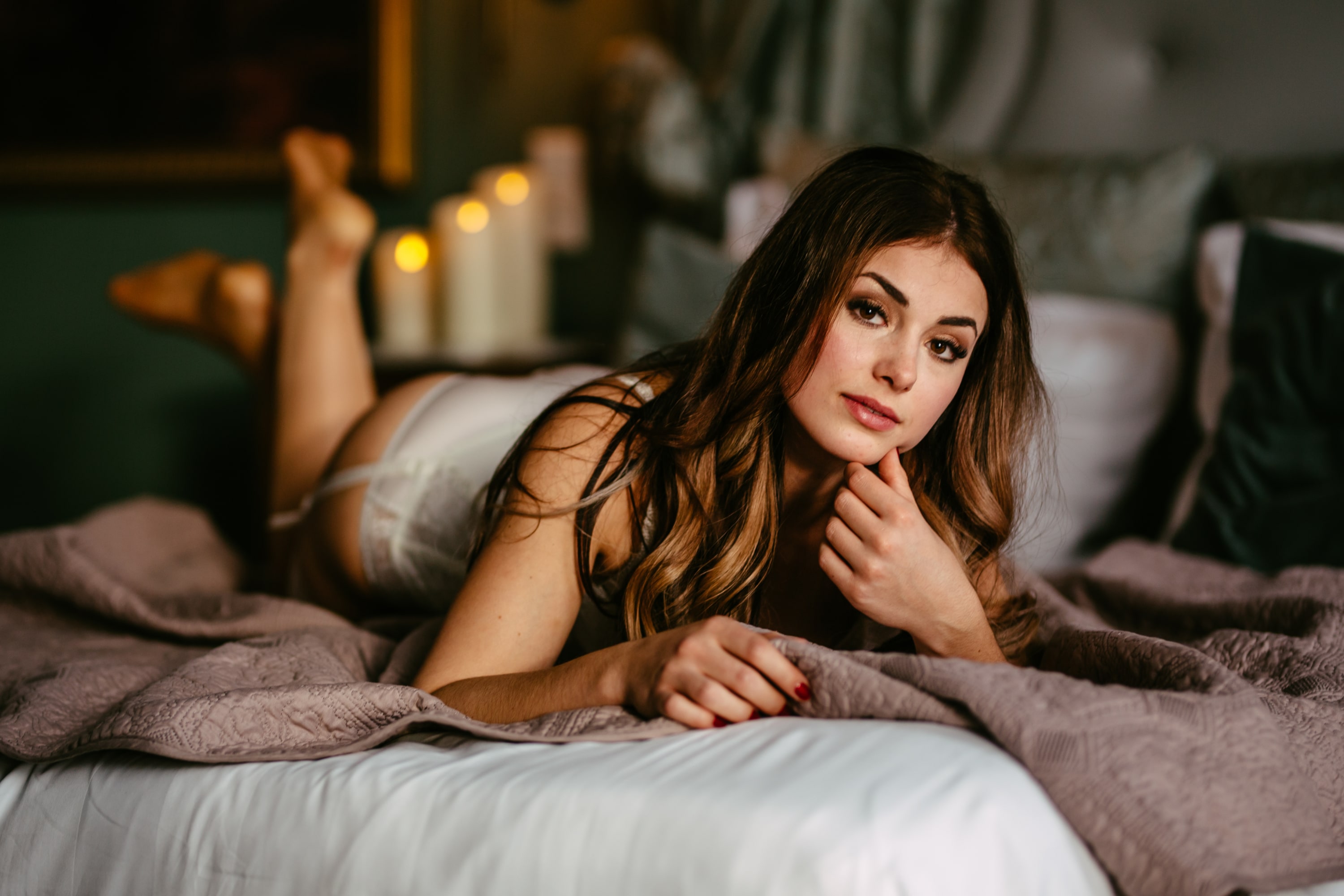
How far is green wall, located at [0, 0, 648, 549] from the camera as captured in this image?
2.77 meters

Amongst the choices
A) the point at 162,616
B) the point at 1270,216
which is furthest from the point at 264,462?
the point at 1270,216

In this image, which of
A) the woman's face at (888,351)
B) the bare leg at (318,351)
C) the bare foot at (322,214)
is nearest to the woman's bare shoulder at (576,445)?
the woman's face at (888,351)

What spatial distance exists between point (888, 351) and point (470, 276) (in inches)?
63.2

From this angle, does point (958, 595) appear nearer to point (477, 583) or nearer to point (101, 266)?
point (477, 583)

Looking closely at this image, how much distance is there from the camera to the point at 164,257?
2863mm

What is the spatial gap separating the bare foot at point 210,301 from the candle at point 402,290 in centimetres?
64

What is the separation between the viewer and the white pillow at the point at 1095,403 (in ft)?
5.71

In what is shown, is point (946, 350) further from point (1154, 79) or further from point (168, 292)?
point (1154, 79)

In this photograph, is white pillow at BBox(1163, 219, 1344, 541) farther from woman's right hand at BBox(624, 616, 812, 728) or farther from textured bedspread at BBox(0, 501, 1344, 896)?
woman's right hand at BBox(624, 616, 812, 728)

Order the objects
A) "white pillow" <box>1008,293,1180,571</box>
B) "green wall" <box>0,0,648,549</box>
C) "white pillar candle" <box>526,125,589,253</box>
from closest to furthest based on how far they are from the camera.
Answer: "white pillow" <box>1008,293,1180,571</box> → "white pillar candle" <box>526,125,589,253</box> → "green wall" <box>0,0,648,549</box>

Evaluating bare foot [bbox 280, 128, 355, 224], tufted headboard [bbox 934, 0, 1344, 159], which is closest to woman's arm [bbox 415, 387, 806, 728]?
bare foot [bbox 280, 128, 355, 224]

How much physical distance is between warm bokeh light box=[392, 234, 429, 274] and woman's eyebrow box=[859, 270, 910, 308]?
1670mm

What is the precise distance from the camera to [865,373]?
3.31ft

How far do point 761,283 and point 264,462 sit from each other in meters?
1.04
